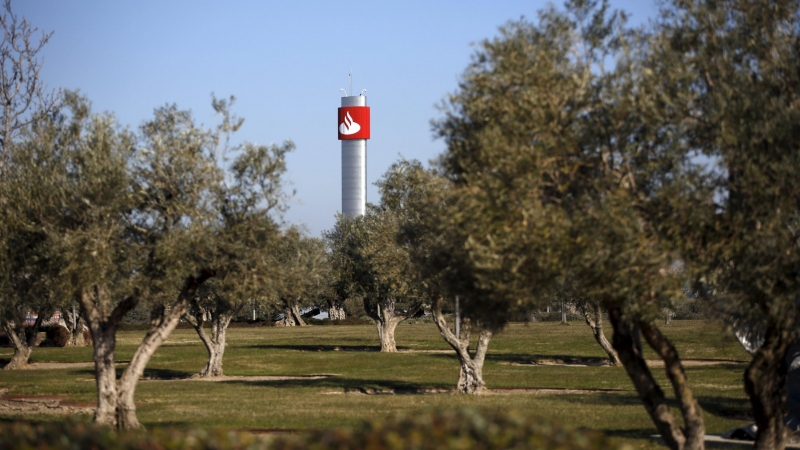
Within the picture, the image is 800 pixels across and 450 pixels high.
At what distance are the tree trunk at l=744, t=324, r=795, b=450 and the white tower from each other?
149m

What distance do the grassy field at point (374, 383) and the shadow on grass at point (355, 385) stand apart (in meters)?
0.04

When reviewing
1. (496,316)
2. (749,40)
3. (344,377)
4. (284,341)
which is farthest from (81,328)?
(749,40)

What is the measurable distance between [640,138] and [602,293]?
2322 millimetres

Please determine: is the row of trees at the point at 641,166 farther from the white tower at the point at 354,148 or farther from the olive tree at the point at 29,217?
the white tower at the point at 354,148

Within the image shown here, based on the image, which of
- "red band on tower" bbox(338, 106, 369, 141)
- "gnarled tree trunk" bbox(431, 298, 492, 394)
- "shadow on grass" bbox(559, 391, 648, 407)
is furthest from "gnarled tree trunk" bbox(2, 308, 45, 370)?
"red band on tower" bbox(338, 106, 369, 141)

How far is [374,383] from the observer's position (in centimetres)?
3641

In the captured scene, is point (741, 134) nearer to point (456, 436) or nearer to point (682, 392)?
point (682, 392)

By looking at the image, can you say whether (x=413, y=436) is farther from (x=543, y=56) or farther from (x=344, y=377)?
(x=344, y=377)

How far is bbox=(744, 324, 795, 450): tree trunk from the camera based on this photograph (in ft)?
45.2

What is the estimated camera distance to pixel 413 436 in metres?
7.14

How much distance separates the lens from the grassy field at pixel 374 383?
893 inches

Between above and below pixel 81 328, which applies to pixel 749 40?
above

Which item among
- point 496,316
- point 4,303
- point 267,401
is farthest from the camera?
point 267,401

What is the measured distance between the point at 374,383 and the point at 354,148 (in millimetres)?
130234
